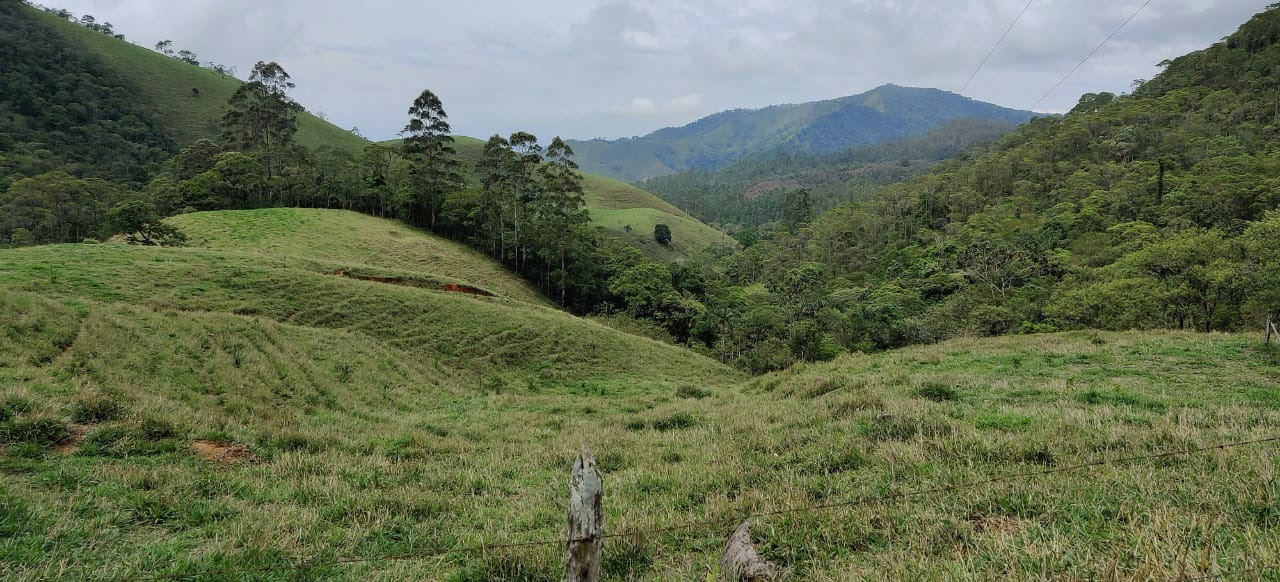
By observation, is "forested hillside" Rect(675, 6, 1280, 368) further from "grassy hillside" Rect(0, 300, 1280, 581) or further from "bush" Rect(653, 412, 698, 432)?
"bush" Rect(653, 412, 698, 432)

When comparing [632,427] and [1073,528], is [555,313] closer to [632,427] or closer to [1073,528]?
[632,427]

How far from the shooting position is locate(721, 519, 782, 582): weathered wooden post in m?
4.12

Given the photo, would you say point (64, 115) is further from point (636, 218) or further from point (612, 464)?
point (612, 464)

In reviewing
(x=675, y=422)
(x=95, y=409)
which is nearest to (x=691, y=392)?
(x=675, y=422)

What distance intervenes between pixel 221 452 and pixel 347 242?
4235 centimetres

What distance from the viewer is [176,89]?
12694 cm

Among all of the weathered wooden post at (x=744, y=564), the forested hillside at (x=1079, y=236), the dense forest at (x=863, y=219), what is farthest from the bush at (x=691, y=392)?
the forested hillside at (x=1079, y=236)

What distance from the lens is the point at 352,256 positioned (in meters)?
42.7

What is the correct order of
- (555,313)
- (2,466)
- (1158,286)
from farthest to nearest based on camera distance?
(555,313) < (1158,286) < (2,466)

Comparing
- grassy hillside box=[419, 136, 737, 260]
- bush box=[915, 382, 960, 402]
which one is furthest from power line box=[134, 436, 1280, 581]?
grassy hillside box=[419, 136, 737, 260]

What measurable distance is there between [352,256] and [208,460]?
39.5 meters

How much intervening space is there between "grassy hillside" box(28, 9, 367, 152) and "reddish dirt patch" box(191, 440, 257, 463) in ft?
438

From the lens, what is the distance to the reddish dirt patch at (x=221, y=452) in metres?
7.90

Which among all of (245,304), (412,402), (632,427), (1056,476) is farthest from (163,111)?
(1056,476)
